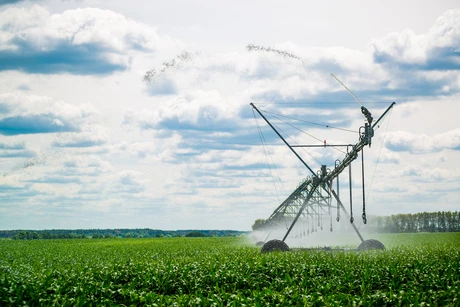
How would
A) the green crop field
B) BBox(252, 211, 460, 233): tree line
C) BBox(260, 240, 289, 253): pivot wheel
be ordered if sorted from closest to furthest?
the green crop field → BBox(260, 240, 289, 253): pivot wheel → BBox(252, 211, 460, 233): tree line

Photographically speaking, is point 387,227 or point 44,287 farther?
point 387,227

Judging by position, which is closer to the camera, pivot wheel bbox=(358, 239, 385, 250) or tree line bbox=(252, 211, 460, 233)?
pivot wheel bbox=(358, 239, 385, 250)

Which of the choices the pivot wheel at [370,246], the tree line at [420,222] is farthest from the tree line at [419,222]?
the pivot wheel at [370,246]

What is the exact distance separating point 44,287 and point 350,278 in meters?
11.7

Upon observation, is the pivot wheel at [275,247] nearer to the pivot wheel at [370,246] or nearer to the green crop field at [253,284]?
the pivot wheel at [370,246]

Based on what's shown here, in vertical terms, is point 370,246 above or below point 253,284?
above

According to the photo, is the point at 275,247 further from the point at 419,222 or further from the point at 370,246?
the point at 419,222

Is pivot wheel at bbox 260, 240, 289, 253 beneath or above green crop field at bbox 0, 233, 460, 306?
above

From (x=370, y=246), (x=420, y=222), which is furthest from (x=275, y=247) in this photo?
(x=420, y=222)

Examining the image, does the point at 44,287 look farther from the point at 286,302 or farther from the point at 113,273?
the point at 286,302

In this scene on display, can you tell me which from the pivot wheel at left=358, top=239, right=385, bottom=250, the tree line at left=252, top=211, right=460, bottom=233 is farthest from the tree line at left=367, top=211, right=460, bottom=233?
the pivot wheel at left=358, top=239, right=385, bottom=250

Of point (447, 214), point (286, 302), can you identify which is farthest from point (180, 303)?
point (447, 214)

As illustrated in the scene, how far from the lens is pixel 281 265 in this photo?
80.1ft

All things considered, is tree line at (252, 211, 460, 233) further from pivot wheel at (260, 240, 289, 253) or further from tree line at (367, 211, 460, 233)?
pivot wheel at (260, 240, 289, 253)
